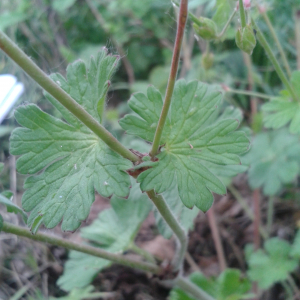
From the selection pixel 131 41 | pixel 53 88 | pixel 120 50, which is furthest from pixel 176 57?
pixel 131 41

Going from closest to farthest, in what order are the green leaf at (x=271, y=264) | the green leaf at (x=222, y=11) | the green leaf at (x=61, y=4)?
the green leaf at (x=222, y=11), the green leaf at (x=271, y=264), the green leaf at (x=61, y=4)

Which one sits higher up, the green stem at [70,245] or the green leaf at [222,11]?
the green leaf at [222,11]

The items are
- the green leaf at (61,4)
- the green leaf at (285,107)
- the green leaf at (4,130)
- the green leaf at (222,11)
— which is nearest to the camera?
the green leaf at (222,11)

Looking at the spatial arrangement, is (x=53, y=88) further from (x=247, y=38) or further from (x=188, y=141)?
(x=247, y=38)

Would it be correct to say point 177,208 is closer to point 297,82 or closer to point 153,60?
point 297,82

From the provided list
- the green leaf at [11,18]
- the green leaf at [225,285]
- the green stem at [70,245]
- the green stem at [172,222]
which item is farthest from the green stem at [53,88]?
the green leaf at [11,18]

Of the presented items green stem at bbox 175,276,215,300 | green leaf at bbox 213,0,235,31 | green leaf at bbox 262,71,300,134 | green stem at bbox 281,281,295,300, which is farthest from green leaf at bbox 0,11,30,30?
green stem at bbox 281,281,295,300

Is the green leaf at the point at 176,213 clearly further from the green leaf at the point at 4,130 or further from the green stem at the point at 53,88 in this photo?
the green leaf at the point at 4,130
